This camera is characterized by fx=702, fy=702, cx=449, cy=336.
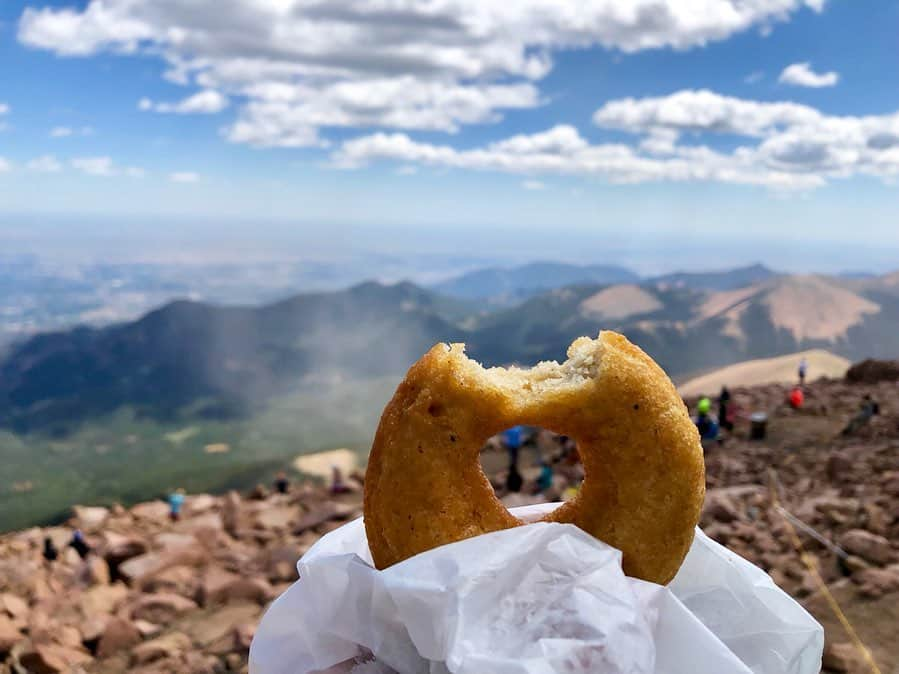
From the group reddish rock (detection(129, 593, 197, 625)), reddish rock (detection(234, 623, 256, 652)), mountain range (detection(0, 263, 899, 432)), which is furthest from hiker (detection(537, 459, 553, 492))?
mountain range (detection(0, 263, 899, 432))

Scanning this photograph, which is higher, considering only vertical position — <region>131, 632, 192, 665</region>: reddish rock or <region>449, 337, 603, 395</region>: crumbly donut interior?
<region>449, 337, 603, 395</region>: crumbly donut interior

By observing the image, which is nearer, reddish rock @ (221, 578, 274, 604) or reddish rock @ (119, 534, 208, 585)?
reddish rock @ (221, 578, 274, 604)

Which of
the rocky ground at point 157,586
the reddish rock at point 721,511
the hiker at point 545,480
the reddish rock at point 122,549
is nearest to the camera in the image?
the rocky ground at point 157,586

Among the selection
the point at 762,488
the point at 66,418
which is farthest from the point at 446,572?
the point at 66,418

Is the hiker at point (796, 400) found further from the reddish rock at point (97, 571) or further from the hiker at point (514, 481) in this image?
the reddish rock at point (97, 571)

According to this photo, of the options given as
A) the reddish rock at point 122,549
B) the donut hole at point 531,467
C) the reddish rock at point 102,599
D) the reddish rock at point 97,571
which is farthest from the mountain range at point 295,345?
the reddish rock at point 102,599

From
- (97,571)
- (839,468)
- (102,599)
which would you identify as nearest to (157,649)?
(102,599)

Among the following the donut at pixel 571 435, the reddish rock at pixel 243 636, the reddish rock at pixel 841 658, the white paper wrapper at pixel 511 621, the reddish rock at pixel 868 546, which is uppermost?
the donut at pixel 571 435

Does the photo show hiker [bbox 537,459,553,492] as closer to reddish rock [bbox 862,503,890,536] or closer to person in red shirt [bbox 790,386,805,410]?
reddish rock [bbox 862,503,890,536]

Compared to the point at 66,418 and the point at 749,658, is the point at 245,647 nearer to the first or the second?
the point at 749,658
